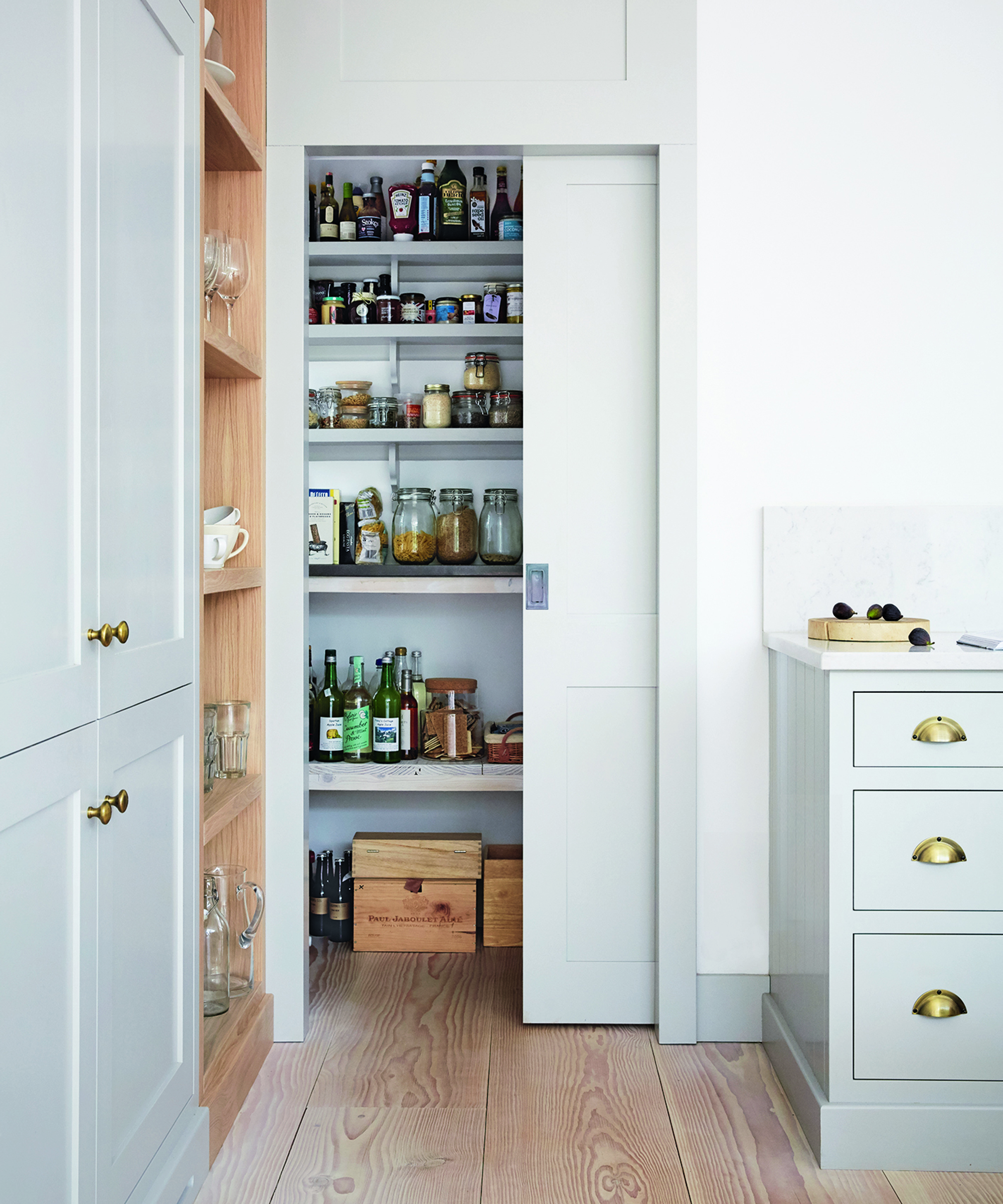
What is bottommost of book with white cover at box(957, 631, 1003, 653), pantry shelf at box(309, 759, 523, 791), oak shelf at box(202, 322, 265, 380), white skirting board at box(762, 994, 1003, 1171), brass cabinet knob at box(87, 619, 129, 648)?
white skirting board at box(762, 994, 1003, 1171)

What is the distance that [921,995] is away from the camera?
1803mm

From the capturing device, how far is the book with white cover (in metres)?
1.82

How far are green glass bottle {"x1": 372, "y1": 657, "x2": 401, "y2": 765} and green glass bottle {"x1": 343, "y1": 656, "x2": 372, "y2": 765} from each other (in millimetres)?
23

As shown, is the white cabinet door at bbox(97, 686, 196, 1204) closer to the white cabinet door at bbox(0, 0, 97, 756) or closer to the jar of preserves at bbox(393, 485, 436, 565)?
the white cabinet door at bbox(0, 0, 97, 756)

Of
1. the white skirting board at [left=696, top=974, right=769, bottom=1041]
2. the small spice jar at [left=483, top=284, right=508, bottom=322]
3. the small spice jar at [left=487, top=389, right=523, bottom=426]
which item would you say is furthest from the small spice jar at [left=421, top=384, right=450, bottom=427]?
the white skirting board at [left=696, top=974, right=769, bottom=1041]

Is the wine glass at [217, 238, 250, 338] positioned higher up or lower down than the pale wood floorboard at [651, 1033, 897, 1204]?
higher up

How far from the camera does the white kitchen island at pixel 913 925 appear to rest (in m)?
1.80

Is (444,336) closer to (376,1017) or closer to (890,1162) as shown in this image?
(376,1017)

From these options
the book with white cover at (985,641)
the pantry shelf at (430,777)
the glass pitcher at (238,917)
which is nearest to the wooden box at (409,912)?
the pantry shelf at (430,777)

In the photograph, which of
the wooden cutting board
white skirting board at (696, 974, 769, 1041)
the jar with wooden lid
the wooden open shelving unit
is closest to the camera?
the wooden cutting board

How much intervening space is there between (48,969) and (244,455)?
133 centimetres

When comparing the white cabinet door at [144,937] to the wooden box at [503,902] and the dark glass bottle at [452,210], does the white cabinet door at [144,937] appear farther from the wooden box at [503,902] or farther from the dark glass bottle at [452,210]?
the dark glass bottle at [452,210]

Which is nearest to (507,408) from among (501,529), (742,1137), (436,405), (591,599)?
(436,405)

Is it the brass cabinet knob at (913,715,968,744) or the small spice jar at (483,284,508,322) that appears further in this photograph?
the small spice jar at (483,284,508,322)
